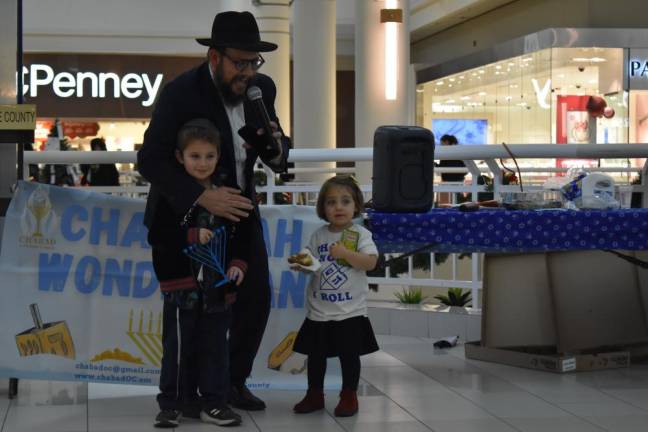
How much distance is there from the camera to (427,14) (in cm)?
2306

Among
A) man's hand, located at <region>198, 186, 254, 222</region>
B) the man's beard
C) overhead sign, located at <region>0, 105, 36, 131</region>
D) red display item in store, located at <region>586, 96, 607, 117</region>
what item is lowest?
man's hand, located at <region>198, 186, 254, 222</region>

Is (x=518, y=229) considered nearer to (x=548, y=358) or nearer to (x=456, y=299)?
(x=548, y=358)

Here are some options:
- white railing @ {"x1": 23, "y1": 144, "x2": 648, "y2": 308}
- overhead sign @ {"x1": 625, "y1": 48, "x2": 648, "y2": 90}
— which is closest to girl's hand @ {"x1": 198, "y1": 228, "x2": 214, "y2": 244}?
white railing @ {"x1": 23, "y1": 144, "x2": 648, "y2": 308}

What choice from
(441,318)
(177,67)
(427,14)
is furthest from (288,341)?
(177,67)

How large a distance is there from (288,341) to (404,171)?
3.23ft

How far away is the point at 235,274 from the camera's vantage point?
4527 millimetres

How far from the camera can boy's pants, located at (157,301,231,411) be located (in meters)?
4.57

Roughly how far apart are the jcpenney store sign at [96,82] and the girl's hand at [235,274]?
2182cm

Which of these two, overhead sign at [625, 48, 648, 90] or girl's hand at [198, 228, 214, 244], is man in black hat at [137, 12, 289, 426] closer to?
girl's hand at [198, 228, 214, 244]

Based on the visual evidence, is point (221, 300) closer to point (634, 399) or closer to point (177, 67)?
point (634, 399)

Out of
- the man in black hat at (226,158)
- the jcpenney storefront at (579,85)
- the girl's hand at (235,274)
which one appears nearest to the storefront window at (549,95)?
the jcpenney storefront at (579,85)

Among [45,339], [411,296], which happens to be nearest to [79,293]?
[45,339]

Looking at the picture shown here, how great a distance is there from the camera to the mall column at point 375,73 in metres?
15.3

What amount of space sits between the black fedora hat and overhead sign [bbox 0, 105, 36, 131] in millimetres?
1100
